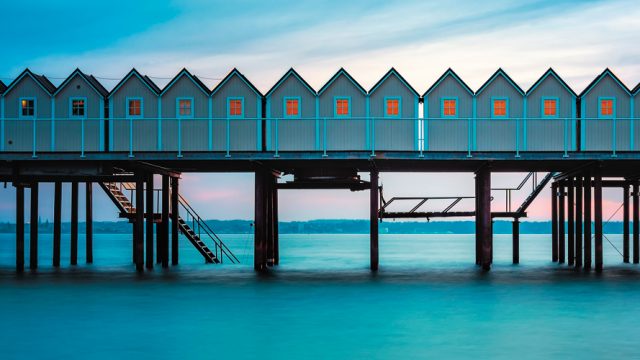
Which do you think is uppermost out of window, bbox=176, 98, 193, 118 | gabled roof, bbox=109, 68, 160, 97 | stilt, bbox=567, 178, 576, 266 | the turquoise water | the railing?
gabled roof, bbox=109, 68, 160, 97

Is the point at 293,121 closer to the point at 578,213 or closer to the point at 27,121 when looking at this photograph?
the point at 27,121

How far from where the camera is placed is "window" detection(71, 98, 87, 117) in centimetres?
4006

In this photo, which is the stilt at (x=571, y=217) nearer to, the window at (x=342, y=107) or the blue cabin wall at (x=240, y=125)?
the window at (x=342, y=107)

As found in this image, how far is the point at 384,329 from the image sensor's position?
79.0ft

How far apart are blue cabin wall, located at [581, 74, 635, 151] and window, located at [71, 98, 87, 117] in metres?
20.2

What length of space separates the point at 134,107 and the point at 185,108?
2.09 meters

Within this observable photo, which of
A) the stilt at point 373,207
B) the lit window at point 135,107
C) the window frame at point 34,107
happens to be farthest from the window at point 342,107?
the window frame at point 34,107

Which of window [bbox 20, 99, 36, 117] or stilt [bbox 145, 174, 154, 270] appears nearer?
window [bbox 20, 99, 36, 117]

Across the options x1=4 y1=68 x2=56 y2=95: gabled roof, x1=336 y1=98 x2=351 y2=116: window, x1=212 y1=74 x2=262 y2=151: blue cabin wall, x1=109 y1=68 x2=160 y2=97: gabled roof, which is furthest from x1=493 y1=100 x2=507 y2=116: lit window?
x1=4 y1=68 x2=56 y2=95: gabled roof

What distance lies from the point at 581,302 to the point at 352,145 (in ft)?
40.2

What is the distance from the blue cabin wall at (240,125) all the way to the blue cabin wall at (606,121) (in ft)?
42.8

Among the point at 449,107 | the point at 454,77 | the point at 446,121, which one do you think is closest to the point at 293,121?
the point at 446,121

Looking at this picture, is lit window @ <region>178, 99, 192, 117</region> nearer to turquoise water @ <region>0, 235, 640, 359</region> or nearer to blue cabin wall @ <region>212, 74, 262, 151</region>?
blue cabin wall @ <region>212, 74, 262, 151</region>

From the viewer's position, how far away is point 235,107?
3956 centimetres
